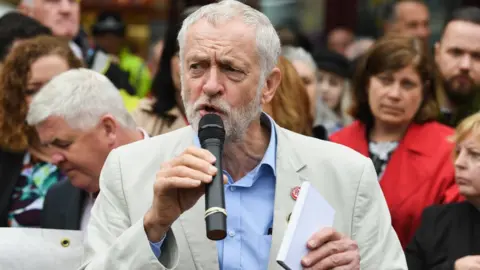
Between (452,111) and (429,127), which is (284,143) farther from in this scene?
(452,111)

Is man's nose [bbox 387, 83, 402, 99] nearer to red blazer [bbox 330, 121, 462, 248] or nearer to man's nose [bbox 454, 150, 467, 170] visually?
red blazer [bbox 330, 121, 462, 248]

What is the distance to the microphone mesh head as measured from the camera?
339 centimetres

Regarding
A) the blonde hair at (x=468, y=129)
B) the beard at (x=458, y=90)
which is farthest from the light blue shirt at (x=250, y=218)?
the beard at (x=458, y=90)

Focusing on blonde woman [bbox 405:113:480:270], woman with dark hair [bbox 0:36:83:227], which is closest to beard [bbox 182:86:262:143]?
blonde woman [bbox 405:113:480:270]

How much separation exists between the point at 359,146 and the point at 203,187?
3.03 metres

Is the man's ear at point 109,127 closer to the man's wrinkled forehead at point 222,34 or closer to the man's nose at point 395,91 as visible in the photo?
the man's wrinkled forehead at point 222,34

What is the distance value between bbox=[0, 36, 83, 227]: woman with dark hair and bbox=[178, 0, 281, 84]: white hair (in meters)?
2.21

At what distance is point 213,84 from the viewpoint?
3.62 m

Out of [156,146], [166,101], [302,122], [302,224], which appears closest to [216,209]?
[302,224]

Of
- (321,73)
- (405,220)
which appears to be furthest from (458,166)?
(321,73)

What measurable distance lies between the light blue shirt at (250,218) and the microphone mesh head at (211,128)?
1.16ft

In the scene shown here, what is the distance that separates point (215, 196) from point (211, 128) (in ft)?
1.57

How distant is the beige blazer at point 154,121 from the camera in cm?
627

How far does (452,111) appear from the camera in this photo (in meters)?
6.77
